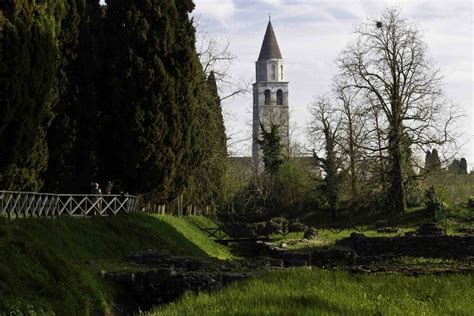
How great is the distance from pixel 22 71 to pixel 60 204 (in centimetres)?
674

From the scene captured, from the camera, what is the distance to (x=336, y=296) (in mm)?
11430

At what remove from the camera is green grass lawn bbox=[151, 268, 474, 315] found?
10242 millimetres

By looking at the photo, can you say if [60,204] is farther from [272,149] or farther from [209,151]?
[272,149]

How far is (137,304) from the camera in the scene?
15.7 m

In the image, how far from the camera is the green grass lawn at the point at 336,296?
1024 cm

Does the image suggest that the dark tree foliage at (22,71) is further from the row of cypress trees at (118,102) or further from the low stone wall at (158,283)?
the low stone wall at (158,283)

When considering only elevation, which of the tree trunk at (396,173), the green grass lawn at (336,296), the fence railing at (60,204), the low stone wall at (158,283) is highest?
the tree trunk at (396,173)

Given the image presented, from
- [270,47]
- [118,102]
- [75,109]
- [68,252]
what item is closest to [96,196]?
[75,109]

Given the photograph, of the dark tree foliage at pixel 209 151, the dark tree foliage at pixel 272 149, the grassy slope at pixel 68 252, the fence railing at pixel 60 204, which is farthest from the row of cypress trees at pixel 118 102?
the dark tree foliage at pixel 272 149

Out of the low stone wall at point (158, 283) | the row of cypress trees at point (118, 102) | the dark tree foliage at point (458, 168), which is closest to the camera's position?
the low stone wall at point (158, 283)

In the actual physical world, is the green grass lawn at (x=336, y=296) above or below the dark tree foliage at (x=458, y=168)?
below

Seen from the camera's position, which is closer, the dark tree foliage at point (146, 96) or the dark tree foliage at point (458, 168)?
the dark tree foliage at point (146, 96)

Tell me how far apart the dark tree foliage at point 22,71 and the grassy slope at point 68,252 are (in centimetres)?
254

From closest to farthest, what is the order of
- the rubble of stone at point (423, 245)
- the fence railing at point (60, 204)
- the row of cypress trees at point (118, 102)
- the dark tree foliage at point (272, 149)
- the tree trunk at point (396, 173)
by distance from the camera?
the fence railing at point (60, 204) < the row of cypress trees at point (118, 102) < the rubble of stone at point (423, 245) < the tree trunk at point (396, 173) < the dark tree foliage at point (272, 149)
